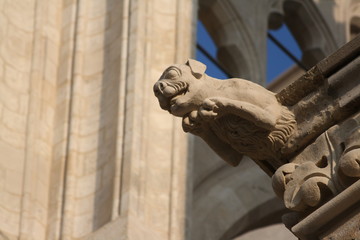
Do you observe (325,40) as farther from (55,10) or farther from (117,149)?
(117,149)

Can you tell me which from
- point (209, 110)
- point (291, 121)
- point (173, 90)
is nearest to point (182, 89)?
point (173, 90)

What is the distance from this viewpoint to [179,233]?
11469mm

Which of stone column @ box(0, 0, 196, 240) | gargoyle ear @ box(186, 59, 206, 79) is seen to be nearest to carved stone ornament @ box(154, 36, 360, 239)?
gargoyle ear @ box(186, 59, 206, 79)

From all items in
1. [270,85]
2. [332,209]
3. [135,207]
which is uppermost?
[332,209]

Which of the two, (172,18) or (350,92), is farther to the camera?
(172,18)

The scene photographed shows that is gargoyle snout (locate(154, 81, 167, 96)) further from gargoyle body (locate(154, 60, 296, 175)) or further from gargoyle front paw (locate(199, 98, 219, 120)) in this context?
gargoyle front paw (locate(199, 98, 219, 120))

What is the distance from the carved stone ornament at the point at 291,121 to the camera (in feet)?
14.5

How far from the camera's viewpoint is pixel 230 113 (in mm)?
4656

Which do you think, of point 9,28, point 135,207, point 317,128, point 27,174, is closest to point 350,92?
point 317,128

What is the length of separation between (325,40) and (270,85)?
598 mm

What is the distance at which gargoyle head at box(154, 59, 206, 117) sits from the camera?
186 inches

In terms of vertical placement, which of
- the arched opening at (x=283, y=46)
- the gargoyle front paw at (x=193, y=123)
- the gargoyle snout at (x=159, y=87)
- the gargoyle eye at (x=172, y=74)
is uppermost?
the gargoyle eye at (x=172, y=74)

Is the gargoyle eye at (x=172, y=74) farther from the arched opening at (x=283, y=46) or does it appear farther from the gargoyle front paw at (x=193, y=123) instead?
the arched opening at (x=283, y=46)

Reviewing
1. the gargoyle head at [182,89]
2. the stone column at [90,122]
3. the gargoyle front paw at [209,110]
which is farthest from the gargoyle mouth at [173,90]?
the stone column at [90,122]
